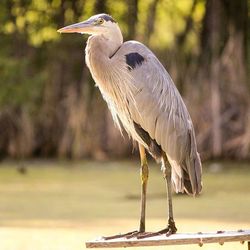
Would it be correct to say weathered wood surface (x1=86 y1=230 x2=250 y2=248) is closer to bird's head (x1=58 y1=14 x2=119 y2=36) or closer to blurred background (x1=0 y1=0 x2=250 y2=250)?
bird's head (x1=58 y1=14 x2=119 y2=36)

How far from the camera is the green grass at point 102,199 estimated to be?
913cm

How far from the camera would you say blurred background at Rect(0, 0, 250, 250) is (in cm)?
1362

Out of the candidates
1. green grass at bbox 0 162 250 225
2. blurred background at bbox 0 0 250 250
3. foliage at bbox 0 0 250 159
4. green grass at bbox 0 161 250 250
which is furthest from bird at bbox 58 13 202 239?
foliage at bbox 0 0 250 159

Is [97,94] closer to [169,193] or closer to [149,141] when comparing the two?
[149,141]

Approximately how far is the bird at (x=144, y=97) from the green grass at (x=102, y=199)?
5.87 feet

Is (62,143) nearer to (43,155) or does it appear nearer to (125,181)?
(43,155)

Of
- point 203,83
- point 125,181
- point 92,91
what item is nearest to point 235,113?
point 203,83

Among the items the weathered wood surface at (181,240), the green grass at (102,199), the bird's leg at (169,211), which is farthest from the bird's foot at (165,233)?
the green grass at (102,199)

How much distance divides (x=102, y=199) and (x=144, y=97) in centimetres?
505

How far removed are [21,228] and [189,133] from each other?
2843 mm

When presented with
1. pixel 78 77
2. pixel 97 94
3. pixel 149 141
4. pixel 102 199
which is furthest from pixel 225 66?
Answer: pixel 149 141

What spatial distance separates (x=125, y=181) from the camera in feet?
43.1

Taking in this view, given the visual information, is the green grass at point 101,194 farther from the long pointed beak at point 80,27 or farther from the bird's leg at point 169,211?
the long pointed beak at point 80,27

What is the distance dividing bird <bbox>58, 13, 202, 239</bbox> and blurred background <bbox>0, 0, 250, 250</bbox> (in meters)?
5.86
